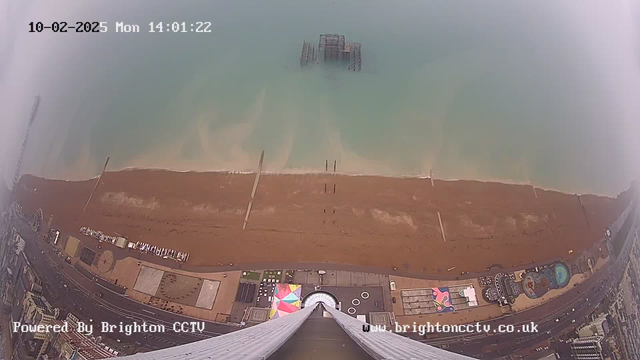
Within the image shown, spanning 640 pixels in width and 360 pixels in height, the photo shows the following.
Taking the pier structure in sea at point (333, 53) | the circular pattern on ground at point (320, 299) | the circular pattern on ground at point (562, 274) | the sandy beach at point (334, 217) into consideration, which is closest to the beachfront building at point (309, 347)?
the circular pattern on ground at point (320, 299)

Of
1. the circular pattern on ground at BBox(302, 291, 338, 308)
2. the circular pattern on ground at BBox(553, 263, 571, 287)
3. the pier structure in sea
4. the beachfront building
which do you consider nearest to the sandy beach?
the circular pattern on ground at BBox(553, 263, 571, 287)

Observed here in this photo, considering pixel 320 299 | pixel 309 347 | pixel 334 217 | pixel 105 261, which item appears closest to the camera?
pixel 309 347

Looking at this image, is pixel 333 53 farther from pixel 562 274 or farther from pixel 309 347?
pixel 309 347

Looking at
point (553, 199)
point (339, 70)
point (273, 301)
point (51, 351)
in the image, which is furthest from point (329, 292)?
point (339, 70)

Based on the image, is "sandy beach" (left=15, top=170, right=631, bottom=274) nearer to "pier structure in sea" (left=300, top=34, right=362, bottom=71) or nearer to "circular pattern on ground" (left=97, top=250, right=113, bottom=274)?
"circular pattern on ground" (left=97, top=250, right=113, bottom=274)

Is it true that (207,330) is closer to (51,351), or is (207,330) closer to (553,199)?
(51,351)

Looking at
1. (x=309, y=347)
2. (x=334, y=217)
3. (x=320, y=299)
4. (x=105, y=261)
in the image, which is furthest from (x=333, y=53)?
(x=309, y=347)
